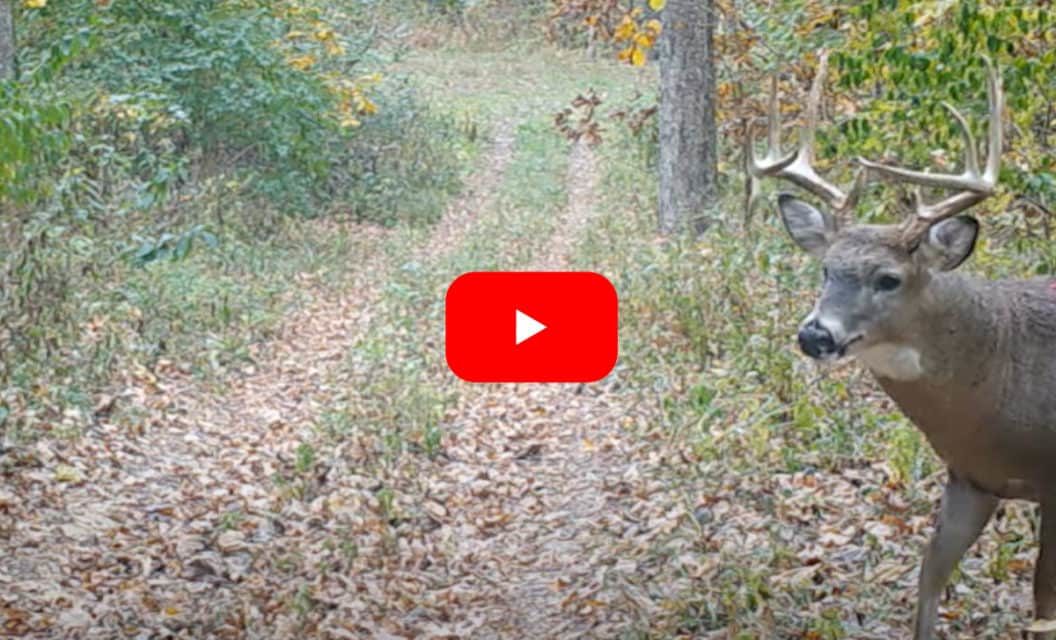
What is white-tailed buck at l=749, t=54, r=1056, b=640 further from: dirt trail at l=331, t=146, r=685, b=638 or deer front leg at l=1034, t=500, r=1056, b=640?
dirt trail at l=331, t=146, r=685, b=638

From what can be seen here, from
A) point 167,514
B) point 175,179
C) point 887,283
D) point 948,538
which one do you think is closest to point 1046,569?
point 948,538

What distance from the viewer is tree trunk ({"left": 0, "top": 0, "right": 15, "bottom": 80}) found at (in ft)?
38.0

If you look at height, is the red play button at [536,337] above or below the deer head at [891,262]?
below

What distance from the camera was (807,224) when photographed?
17.8ft

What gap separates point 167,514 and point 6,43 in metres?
5.62

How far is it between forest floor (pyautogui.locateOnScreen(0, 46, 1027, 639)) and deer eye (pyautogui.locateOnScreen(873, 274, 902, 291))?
5.43 ft

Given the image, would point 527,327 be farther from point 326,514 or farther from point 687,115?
point 687,115

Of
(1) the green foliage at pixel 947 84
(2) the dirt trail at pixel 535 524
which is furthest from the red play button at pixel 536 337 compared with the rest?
(1) the green foliage at pixel 947 84

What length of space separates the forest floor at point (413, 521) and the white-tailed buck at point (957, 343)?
101cm

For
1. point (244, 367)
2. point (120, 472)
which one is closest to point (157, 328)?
point (244, 367)

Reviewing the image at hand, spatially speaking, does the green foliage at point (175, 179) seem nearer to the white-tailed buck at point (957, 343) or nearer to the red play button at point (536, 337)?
the red play button at point (536, 337)

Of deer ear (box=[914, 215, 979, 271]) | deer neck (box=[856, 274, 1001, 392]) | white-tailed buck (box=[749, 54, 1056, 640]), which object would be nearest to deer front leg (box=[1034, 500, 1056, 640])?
white-tailed buck (box=[749, 54, 1056, 640])

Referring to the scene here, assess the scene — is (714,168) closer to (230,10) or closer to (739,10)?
(739,10)

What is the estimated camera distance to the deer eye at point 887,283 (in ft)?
16.3
